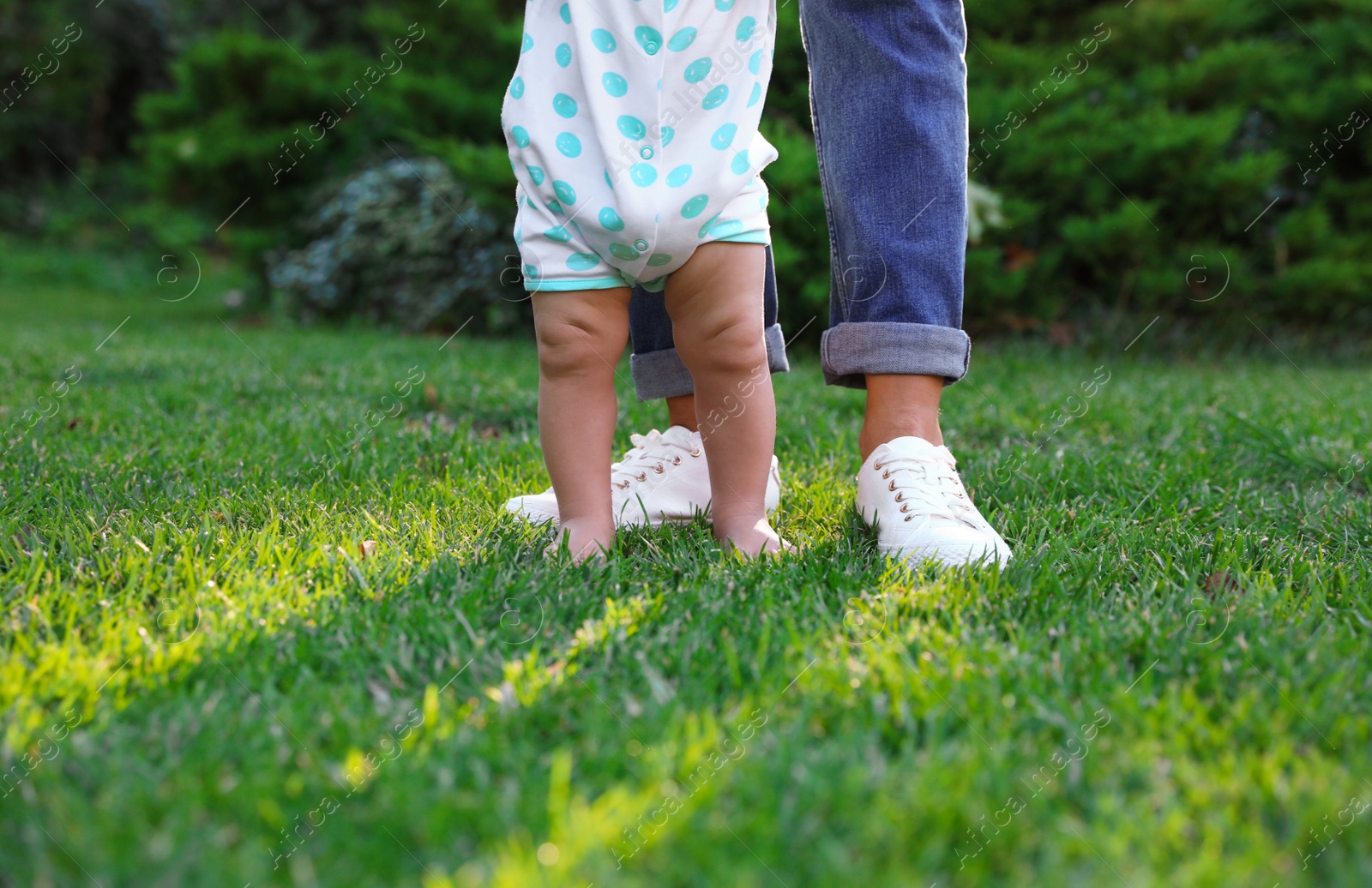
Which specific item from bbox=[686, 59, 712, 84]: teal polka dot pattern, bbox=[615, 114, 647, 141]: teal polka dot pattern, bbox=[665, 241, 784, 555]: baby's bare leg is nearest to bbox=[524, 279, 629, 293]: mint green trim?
bbox=[665, 241, 784, 555]: baby's bare leg

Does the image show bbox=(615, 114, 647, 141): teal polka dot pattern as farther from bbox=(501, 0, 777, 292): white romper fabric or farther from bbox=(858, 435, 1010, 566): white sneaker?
bbox=(858, 435, 1010, 566): white sneaker

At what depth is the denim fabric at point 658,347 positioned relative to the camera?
5.78 feet

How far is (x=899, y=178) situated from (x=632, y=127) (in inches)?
20.2

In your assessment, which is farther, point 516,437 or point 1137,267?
point 1137,267

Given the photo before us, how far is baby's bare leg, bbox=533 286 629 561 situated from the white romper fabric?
0.04m

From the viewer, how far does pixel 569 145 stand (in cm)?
139

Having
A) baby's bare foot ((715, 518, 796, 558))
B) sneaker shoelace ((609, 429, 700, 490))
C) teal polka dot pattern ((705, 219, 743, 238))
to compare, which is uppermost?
teal polka dot pattern ((705, 219, 743, 238))

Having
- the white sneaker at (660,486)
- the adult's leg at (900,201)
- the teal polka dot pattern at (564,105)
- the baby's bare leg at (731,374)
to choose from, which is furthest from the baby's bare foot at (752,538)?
the teal polka dot pattern at (564,105)

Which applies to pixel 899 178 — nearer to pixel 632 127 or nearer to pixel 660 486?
pixel 632 127

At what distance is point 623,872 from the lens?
711 mm

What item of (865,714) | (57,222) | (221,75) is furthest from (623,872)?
(57,222)

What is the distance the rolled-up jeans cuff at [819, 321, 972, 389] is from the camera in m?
1.61

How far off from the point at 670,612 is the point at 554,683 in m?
0.22

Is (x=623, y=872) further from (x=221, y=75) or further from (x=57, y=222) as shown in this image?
(x=57, y=222)
